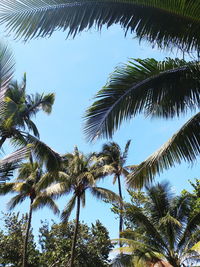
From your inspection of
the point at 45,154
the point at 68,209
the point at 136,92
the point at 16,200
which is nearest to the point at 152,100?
the point at 136,92

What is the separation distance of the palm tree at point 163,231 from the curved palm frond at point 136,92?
10.7m

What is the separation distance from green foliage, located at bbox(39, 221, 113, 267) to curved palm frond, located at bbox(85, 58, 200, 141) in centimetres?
2034

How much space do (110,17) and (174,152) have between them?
1780mm

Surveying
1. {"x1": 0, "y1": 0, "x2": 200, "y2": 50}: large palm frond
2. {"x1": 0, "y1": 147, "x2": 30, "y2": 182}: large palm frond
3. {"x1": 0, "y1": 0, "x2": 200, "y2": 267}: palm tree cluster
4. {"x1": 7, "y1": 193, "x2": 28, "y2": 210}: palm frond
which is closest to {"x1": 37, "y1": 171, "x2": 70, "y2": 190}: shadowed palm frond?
{"x1": 7, "y1": 193, "x2": 28, "y2": 210}: palm frond

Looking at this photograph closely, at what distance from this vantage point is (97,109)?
11.9 feet

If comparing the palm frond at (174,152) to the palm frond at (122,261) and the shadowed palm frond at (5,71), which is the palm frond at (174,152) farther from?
the palm frond at (122,261)

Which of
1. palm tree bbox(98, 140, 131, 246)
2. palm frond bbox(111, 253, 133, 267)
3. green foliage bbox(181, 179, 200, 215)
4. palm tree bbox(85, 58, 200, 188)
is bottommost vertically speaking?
palm frond bbox(111, 253, 133, 267)

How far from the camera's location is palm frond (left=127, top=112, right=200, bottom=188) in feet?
11.5

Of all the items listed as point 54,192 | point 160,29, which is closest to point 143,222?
point 54,192

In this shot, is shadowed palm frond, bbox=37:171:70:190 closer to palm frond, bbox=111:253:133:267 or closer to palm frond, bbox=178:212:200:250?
palm frond, bbox=111:253:133:267

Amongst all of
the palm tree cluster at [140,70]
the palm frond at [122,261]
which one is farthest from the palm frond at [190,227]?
the palm tree cluster at [140,70]

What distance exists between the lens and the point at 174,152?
362cm

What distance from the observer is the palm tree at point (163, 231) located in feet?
43.6

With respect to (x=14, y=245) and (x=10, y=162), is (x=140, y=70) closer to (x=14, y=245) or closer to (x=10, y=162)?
(x=10, y=162)
